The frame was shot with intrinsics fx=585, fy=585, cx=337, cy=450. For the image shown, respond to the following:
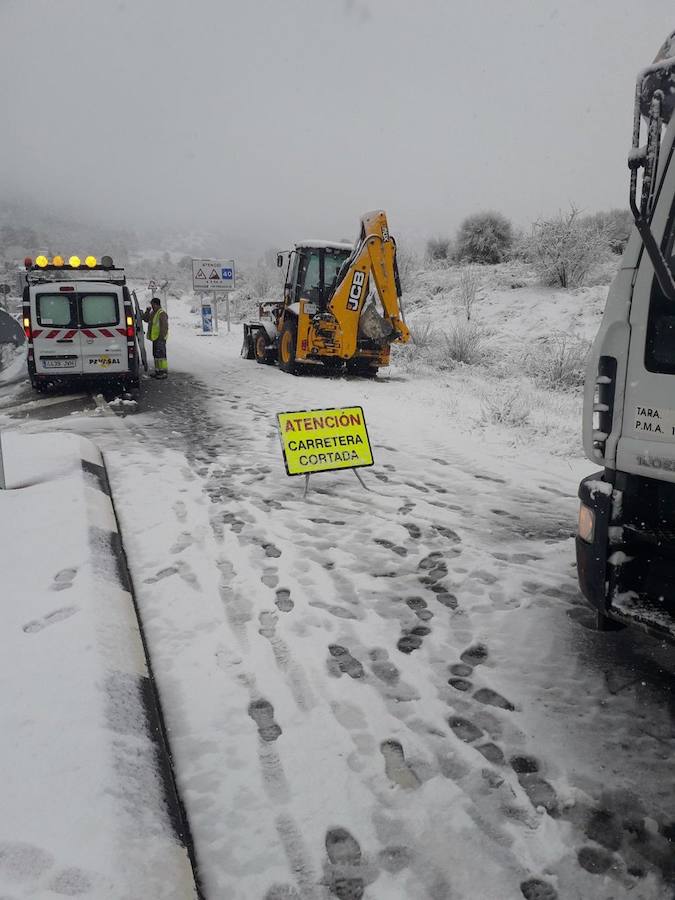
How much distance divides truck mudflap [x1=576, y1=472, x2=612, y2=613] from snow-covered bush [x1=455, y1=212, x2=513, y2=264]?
27.0 meters

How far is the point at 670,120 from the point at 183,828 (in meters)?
3.83

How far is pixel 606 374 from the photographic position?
3012 millimetres

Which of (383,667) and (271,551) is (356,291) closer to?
(271,551)

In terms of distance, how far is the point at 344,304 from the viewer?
41.8 feet

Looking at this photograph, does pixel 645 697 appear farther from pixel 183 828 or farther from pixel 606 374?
pixel 183 828

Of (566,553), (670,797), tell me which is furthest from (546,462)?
(670,797)

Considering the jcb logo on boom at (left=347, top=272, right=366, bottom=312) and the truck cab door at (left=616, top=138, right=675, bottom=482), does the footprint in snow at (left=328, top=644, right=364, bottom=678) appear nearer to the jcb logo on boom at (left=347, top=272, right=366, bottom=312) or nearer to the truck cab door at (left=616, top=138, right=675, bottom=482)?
the truck cab door at (left=616, top=138, right=675, bottom=482)

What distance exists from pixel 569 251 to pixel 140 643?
21.1m

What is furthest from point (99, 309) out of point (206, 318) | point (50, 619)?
point (206, 318)

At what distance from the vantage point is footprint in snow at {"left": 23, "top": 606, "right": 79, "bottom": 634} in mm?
3221

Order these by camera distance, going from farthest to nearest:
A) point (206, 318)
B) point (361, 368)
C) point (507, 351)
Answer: point (206, 318) → point (507, 351) → point (361, 368)

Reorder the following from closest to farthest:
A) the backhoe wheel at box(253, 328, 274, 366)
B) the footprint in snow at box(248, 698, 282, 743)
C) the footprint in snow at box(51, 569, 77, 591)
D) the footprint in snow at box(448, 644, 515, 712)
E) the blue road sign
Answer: the footprint in snow at box(248, 698, 282, 743), the footprint in snow at box(448, 644, 515, 712), the footprint in snow at box(51, 569, 77, 591), the backhoe wheel at box(253, 328, 274, 366), the blue road sign

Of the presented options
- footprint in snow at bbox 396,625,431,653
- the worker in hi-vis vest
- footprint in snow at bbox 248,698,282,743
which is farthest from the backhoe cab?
footprint in snow at bbox 248,698,282,743

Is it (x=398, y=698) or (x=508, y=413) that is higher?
(x=508, y=413)
